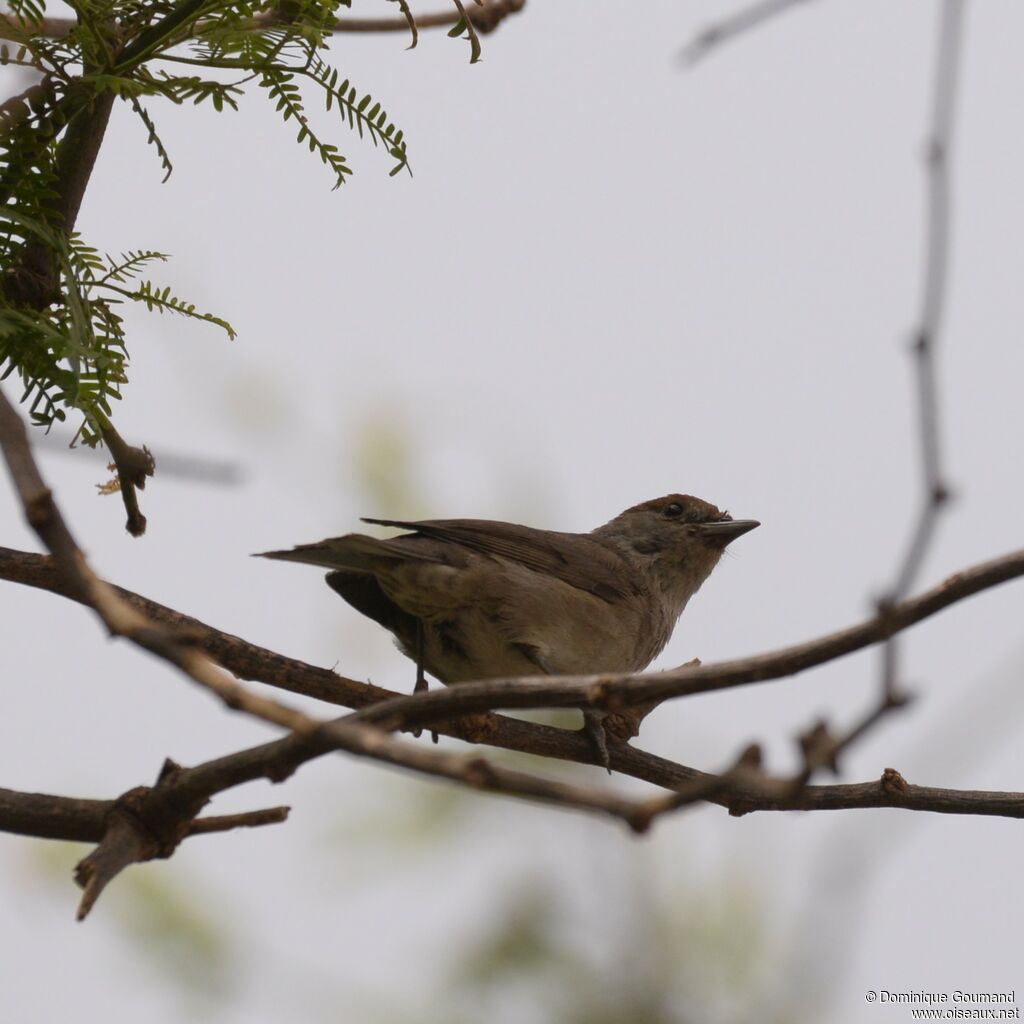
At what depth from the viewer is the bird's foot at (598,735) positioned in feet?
14.9

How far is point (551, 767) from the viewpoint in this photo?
243 inches

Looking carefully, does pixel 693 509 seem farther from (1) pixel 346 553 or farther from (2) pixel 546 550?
(1) pixel 346 553

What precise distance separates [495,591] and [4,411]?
Answer: 11.3 feet

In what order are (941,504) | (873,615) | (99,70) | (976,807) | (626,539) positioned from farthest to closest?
1. (626,539)
2. (976,807)
3. (99,70)
4. (873,615)
5. (941,504)

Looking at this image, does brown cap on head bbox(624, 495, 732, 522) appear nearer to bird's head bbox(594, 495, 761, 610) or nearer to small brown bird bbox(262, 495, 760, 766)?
bird's head bbox(594, 495, 761, 610)

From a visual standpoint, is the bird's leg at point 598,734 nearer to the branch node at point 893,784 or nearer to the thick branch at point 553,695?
the thick branch at point 553,695

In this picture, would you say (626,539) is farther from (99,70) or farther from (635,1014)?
(99,70)

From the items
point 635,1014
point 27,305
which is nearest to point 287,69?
point 27,305

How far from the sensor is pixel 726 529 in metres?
6.87

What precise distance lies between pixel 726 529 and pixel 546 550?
1.13 meters

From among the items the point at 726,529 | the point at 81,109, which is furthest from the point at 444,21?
the point at 726,529

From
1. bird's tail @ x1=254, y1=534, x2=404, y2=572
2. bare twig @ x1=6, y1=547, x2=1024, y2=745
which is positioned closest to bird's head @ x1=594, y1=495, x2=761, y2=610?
bird's tail @ x1=254, y1=534, x2=404, y2=572

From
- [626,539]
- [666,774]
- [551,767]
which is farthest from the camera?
[626,539]

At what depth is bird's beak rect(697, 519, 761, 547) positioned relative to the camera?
6812 millimetres
